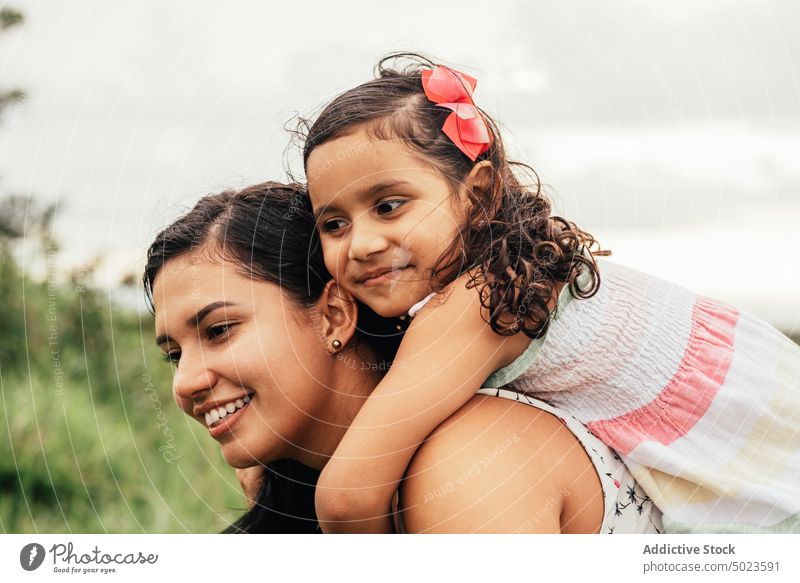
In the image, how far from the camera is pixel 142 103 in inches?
49.9

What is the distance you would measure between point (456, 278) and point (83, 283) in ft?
2.52

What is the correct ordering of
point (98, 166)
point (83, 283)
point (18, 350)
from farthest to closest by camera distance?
point (18, 350) → point (83, 283) → point (98, 166)

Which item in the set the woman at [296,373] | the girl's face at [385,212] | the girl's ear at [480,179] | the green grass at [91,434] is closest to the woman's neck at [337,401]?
the woman at [296,373]

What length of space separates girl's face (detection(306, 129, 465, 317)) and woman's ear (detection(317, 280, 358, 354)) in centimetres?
6

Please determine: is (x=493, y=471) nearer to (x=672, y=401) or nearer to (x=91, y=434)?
(x=672, y=401)

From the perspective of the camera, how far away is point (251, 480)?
4.19 feet

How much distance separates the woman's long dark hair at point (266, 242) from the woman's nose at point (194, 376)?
109mm

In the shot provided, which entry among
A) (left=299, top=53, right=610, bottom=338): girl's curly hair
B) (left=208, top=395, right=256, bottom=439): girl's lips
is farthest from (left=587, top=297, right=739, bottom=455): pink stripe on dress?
(left=208, top=395, right=256, bottom=439): girl's lips

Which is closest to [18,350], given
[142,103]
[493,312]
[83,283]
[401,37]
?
[83,283]

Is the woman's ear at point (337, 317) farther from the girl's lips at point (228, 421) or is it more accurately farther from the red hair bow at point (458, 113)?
the red hair bow at point (458, 113)

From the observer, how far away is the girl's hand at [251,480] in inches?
49.3

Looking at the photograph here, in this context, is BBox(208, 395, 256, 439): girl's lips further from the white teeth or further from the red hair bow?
the red hair bow

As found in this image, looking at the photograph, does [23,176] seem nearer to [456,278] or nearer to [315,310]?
[315,310]

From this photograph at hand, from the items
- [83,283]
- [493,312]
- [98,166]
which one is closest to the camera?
[493,312]
